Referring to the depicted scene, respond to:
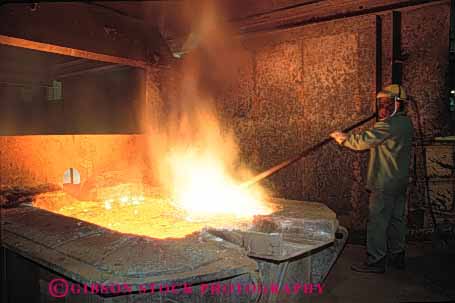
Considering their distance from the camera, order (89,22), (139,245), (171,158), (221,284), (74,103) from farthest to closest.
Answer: (74,103), (171,158), (89,22), (139,245), (221,284)

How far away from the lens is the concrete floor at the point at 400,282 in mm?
3369

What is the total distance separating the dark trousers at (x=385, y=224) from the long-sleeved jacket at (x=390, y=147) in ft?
0.38

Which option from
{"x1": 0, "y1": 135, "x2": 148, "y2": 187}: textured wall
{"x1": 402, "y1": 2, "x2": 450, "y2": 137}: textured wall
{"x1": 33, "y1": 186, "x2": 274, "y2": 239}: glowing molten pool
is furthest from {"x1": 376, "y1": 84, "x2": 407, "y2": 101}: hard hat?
{"x1": 0, "y1": 135, "x2": 148, "y2": 187}: textured wall

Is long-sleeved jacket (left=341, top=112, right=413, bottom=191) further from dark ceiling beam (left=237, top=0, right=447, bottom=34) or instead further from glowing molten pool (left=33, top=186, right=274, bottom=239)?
glowing molten pool (left=33, top=186, right=274, bottom=239)

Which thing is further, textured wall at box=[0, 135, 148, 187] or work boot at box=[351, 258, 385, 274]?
textured wall at box=[0, 135, 148, 187]

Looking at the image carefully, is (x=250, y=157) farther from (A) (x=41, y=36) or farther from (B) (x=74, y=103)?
(B) (x=74, y=103)

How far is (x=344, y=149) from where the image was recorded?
4.86m

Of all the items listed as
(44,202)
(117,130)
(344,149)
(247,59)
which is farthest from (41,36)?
(344,149)

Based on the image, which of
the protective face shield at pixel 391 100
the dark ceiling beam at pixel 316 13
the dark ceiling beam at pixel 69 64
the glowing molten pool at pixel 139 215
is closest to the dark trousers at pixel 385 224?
the protective face shield at pixel 391 100

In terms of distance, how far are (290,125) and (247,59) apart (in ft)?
4.19

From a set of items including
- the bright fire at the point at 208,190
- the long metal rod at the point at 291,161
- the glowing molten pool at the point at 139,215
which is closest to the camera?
the glowing molten pool at the point at 139,215

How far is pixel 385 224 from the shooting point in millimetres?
3924

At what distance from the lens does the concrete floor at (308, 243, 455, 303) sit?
11.1 ft

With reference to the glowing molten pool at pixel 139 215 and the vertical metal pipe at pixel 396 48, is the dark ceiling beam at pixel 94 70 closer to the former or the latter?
the glowing molten pool at pixel 139 215
